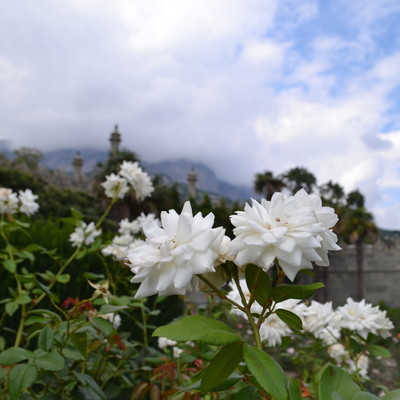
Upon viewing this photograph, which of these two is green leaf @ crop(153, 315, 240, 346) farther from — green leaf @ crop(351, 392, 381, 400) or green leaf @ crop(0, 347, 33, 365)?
green leaf @ crop(0, 347, 33, 365)

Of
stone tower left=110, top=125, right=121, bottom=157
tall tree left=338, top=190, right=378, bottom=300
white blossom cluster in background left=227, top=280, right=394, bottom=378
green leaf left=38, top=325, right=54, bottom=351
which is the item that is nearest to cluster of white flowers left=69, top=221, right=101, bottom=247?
white blossom cluster in background left=227, top=280, right=394, bottom=378

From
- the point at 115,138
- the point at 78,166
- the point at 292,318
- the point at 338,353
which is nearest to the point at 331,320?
the point at 338,353

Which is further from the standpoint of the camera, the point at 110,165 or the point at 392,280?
the point at 392,280

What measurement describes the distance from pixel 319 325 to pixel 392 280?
944 inches

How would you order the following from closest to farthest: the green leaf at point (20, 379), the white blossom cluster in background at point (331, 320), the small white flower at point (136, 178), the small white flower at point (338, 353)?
1. the green leaf at point (20, 379)
2. the white blossom cluster in background at point (331, 320)
3. the small white flower at point (338, 353)
4. the small white flower at point (136, 178)

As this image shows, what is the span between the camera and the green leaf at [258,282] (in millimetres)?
703

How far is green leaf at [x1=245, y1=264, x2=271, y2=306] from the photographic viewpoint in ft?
2.31

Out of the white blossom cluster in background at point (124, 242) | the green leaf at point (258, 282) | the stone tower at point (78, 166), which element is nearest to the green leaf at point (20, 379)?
the green leaf at point (258, 282)

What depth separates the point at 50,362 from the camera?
1.01 m

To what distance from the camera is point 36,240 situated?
12.1 ft

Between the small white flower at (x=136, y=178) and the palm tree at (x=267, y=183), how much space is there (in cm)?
2035

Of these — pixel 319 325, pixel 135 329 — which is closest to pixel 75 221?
pixel 319 325

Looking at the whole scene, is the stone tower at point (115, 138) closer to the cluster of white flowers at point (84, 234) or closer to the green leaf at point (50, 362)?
the cluster of white flowers at point (84, 234)

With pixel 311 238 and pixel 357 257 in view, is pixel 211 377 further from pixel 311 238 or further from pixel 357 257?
pixel 357 257
